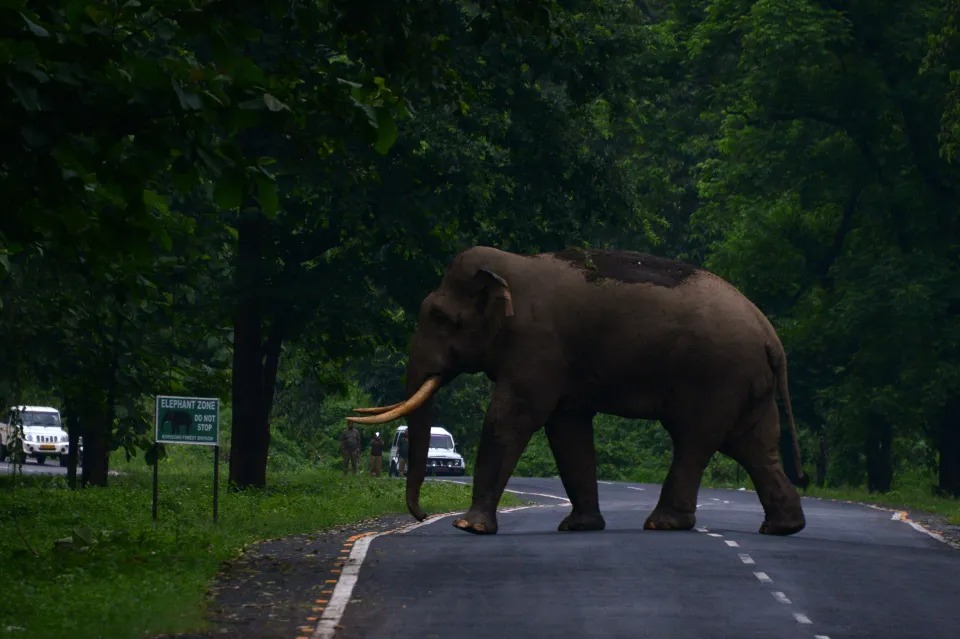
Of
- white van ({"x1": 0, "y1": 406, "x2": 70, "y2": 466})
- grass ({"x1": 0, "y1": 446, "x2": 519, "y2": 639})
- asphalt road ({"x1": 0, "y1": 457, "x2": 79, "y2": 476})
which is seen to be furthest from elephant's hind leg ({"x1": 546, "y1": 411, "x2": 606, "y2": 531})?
white van ({"x1": 0, "y1": 406, "x2": 70, "y2": 466})

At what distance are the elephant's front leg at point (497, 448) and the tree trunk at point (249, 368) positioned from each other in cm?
993

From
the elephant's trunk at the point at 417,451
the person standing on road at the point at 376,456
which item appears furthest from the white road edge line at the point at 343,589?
the person standing on road at the point at 376,456

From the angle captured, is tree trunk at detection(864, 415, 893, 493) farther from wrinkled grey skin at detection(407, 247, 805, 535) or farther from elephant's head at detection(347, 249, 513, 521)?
elephant's head at detection(347, 249, 513, 521)

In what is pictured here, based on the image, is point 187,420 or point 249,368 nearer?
point 187,420

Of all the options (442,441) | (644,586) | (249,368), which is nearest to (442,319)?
(644,586)

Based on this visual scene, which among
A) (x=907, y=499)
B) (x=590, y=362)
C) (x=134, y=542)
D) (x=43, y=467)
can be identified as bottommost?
(x=134, y=542)

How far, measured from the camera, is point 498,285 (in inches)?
943

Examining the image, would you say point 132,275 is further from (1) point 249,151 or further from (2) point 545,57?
(2) point 545,57

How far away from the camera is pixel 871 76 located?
130 feet

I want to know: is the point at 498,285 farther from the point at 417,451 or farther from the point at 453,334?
the point at 417,451

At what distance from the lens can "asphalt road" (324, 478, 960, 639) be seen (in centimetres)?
1440

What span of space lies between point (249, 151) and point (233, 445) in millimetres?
6912

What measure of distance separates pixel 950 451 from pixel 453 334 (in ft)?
66.6

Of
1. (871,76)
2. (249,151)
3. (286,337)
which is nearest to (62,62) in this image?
(249,151)
